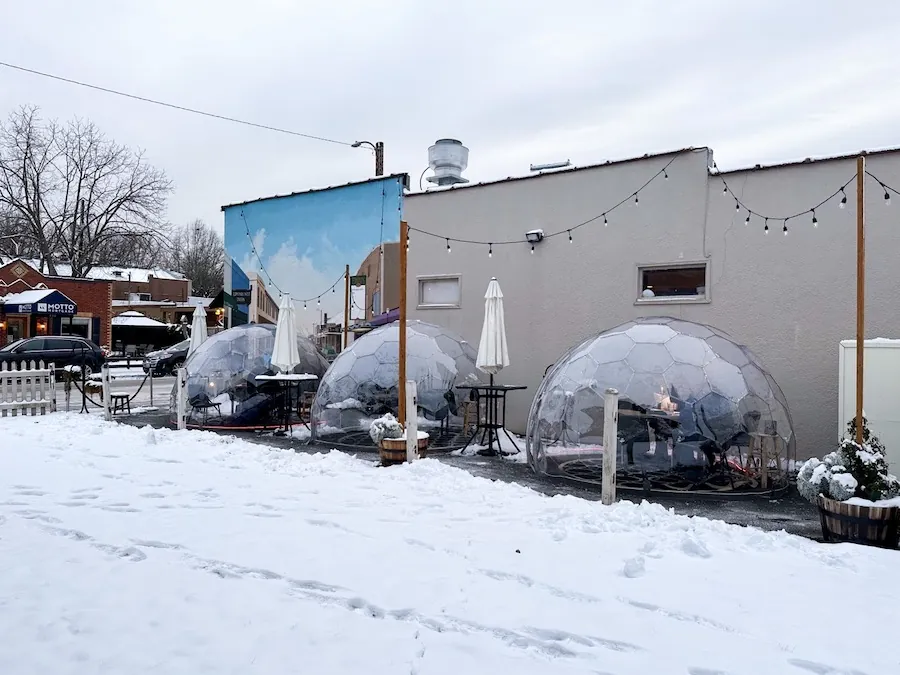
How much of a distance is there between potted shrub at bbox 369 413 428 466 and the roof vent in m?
7.25

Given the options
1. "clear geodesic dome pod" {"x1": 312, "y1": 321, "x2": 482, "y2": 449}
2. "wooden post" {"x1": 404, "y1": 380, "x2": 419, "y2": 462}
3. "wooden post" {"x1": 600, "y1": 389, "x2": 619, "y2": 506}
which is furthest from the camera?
"clear geodesic dome pod" {"x1": 312, "y1": 321, "x2": 482, "y2": 449}

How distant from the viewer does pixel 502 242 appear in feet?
39.3

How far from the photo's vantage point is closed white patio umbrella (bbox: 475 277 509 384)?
9.99 meters

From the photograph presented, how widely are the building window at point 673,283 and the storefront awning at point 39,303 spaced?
29642 mm

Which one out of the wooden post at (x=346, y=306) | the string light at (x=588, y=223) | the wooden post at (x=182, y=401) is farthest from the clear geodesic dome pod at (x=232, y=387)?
the string light at (x=588, y=223)

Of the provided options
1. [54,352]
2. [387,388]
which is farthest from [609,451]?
[54,352]

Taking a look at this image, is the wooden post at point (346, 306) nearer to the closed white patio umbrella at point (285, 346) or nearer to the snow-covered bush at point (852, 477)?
the closed white patio umbrella at point (285, 346)

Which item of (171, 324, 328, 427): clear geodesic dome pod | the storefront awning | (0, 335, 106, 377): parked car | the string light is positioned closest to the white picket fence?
(171, 324, 328, 427): clear geodesic dome pod

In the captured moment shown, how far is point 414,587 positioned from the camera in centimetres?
445

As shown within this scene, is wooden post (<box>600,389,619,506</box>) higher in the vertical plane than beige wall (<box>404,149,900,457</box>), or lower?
lower

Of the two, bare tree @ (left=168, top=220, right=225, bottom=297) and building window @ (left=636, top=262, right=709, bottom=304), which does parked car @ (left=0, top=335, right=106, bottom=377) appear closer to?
building window @ (left=636, top=262, right=709, bottom=304)

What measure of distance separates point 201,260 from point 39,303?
151 ft

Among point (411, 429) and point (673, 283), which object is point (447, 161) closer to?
point (673, 283)

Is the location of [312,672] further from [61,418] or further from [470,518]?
[61,418]
